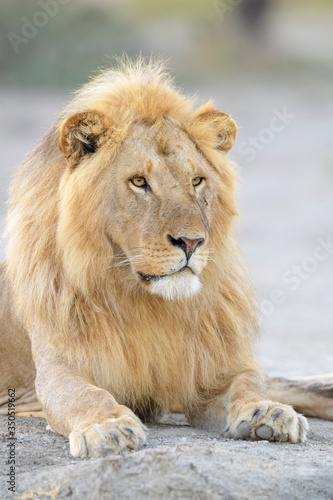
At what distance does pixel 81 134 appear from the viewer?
3883 mm

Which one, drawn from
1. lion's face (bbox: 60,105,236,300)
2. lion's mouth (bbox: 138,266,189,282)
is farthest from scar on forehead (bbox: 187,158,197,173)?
lion's mouth (bbox: 138,266,189,282)

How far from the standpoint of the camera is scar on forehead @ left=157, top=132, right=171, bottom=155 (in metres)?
3.83

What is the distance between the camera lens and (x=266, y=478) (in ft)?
9.45

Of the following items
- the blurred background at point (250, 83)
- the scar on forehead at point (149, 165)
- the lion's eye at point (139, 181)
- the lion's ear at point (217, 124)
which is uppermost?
the blurred background at point (250, 83)

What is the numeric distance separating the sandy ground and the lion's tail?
117mm

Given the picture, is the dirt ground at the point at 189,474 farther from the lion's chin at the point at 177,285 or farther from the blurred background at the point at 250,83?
the blurred background at the point at 250,83

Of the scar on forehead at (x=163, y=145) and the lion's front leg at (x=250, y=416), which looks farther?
the scar on forehead at (x=163, y=145)

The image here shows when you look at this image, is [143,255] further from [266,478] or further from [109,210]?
[266,478]

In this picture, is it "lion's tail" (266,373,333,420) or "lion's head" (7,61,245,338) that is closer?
"lion's head" (7,61,245,338)

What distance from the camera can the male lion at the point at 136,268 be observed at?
3645 millimetres

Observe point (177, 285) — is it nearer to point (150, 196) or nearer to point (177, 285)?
point (177, 285)

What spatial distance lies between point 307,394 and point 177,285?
1.73 metres

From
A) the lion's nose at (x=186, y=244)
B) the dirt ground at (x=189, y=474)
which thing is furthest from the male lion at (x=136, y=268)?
the dirt ground at (x=189, y=474)

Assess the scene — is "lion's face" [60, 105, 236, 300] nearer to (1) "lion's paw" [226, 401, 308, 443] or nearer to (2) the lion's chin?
(2) the lion's chin
